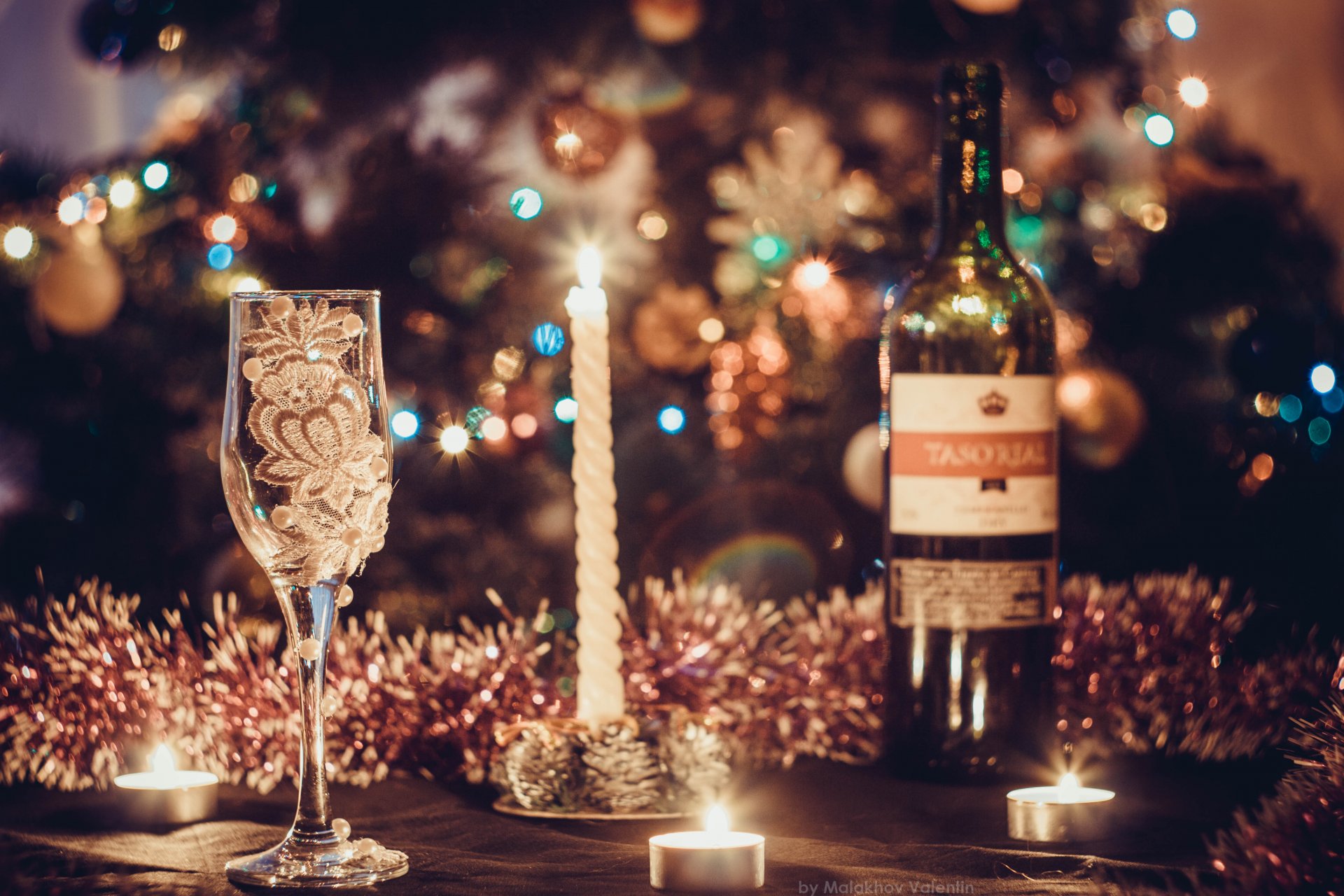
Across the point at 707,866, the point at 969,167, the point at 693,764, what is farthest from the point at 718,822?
the point at 969,167

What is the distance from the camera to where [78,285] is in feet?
4.45

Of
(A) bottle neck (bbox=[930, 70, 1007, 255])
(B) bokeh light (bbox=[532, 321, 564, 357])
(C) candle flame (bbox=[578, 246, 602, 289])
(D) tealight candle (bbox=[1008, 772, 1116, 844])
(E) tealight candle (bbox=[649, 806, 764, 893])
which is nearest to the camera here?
(E) tealight candle (bbox=[649, 806, 764, 893])

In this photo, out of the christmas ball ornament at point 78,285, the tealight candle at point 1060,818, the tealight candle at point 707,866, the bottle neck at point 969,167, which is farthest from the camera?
the christmas ball ornament at point 78,285

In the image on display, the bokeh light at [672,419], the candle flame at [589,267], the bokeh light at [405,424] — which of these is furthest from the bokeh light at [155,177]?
the candle flame at [589,267]

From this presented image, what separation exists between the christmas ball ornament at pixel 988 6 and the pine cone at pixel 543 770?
0.88 metres

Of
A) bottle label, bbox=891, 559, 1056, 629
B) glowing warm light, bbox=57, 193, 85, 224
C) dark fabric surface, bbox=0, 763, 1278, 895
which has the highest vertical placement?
glowing warm light, bbox=57, 193, 85, 224

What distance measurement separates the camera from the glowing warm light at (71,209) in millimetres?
1381

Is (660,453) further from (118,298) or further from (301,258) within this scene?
(118,298)

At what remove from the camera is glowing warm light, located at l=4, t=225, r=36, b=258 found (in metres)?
1.38

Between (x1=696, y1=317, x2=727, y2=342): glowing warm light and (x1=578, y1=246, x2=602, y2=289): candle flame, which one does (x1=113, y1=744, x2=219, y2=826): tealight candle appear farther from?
(x1=696, y1=317, x2=727, y2=342): glowing warm light

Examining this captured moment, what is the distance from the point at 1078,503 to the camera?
148 centimetres

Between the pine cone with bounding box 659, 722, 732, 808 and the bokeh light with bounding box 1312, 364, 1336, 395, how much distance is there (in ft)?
2.99

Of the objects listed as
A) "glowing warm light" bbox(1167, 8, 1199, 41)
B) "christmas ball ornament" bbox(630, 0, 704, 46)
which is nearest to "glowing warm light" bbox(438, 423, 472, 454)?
"christmas ball ornament" bbox(630, 0, 704, 46)

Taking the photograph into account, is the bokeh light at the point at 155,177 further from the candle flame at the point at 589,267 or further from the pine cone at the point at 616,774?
the pine cone at the point at 616,774
